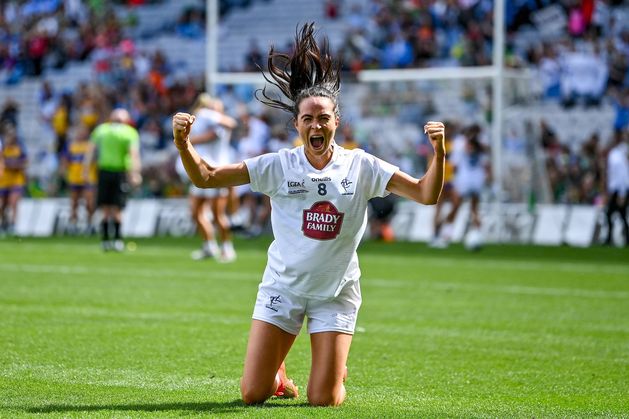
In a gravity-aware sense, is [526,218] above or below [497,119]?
below

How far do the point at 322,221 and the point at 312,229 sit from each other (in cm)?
8

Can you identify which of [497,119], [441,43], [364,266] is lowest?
[364,266]

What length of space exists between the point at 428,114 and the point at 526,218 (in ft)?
10.6

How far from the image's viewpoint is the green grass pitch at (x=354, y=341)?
6945 mm

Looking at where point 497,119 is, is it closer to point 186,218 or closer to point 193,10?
point 186,218

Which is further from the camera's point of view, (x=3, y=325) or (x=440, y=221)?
(x=440, y=221)

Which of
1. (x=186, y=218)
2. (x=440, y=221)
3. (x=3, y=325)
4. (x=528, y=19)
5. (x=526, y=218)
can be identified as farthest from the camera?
(x=528, y=19)

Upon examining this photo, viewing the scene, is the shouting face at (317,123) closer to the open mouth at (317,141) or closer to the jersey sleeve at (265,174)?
the open mouth at (317,141)

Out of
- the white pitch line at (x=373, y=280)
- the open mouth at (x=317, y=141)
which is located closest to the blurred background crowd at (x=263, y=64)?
the white pitch line at (x=373, y=280)

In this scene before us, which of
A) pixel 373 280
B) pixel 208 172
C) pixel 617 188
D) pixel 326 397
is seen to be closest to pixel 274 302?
pixel 326 397

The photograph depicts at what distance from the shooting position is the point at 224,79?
86.0 ft

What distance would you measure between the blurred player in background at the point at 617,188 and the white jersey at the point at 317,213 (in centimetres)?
1746

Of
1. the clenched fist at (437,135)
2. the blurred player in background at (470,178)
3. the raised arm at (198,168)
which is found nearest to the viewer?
the clenched fist at (437,135)

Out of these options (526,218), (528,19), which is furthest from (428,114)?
(528,19)
